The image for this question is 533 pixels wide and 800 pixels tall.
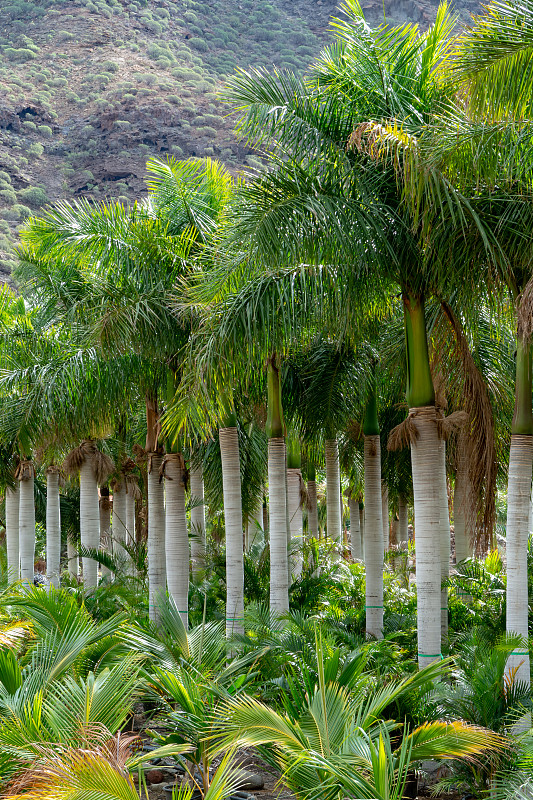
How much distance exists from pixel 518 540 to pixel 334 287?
3.33 m

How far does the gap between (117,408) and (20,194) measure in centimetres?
5438

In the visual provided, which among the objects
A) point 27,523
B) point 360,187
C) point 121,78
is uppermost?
point 121,78

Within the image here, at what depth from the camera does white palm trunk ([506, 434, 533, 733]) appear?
7.72m

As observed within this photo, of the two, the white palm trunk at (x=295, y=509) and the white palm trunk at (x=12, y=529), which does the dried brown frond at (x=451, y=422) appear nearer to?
the white palm trunk at (x=295, y=509)

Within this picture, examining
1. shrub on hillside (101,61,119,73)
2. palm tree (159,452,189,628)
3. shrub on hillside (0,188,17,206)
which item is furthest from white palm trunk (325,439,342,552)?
shrub on hillside (101,61,119,73)

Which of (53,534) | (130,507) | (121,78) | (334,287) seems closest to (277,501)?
(334,287)

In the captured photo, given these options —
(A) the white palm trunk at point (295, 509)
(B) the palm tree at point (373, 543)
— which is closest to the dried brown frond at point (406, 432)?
(B) the palm tree at point (373, 543)

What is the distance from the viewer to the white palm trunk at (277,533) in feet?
37.9

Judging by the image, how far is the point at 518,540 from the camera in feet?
26.0

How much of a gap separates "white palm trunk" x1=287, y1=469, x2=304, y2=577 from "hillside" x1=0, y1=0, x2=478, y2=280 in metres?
40.5

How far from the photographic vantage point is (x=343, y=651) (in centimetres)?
855

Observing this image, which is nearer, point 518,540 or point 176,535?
point 518,540

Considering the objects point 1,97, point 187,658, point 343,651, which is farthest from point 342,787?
point 1,97

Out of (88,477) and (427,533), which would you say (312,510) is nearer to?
(88,477)
